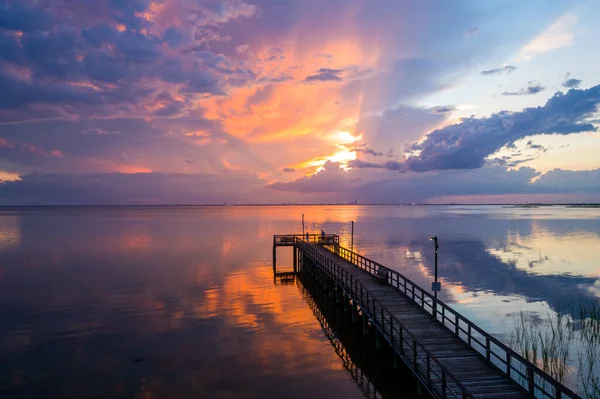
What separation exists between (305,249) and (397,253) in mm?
19910

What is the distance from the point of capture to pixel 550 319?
90.0 feet

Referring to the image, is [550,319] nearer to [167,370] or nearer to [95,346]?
[167,370]

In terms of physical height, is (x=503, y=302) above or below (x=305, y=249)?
below

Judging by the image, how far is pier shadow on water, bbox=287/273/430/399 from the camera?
693 inches

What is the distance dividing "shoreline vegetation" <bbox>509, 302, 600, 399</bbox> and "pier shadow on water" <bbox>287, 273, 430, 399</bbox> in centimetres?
637

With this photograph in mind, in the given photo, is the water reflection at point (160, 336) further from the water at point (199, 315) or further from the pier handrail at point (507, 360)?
the pier handrail at point (507, 360)

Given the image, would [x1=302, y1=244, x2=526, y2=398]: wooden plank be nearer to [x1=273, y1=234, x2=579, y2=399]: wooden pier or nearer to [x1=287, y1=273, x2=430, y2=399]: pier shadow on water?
[x1=273, y1=234, x2=579, y2=399]: wooden pier

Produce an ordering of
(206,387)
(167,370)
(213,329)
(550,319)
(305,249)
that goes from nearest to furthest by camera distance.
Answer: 1. (206,387)
2. (167,370)
3. (213,329)
4. (550,319)
5. (305,249)

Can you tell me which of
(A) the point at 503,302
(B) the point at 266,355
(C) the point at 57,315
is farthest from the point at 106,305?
(A) the point at 503,302

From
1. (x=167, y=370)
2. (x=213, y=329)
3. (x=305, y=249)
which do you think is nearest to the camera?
(x=167, y=370)

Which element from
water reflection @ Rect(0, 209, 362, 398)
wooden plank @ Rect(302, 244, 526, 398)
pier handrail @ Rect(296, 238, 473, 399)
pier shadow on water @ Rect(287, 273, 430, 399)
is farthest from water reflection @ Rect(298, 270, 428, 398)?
wooden plank @ Rect(302, 244, 526, 398)

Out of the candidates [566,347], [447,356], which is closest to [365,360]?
[447,356]

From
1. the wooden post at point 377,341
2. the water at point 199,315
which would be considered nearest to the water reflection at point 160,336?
the water at point 199,315

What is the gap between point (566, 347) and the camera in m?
21.6
